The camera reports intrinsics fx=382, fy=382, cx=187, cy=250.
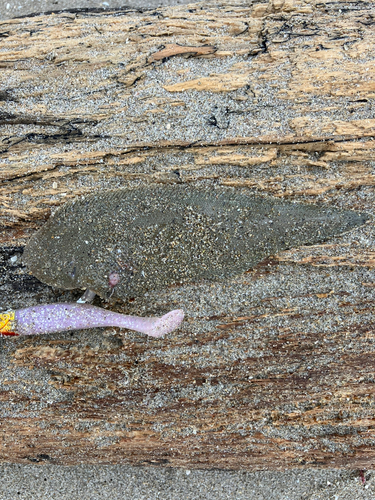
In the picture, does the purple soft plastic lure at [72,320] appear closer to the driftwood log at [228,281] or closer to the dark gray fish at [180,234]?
the driftwood log at [228,281]

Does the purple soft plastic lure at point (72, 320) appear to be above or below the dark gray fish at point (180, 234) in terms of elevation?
below

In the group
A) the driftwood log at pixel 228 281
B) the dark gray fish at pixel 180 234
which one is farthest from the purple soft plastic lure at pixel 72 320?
the dark gray fish at pixel 180 234

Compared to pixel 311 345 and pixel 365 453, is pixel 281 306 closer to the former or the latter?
pixel 311 345

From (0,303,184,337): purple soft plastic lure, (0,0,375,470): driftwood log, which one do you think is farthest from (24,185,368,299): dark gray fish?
(0,303,184,337): purple soft plastic lure

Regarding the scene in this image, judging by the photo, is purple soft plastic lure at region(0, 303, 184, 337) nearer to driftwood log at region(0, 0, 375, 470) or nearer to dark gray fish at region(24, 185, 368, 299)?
driftwood log at region(0, 0, 375, 470)

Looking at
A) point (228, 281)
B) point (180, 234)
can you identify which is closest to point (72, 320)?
point (180, 234)

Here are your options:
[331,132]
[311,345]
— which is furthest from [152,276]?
[331,132]
